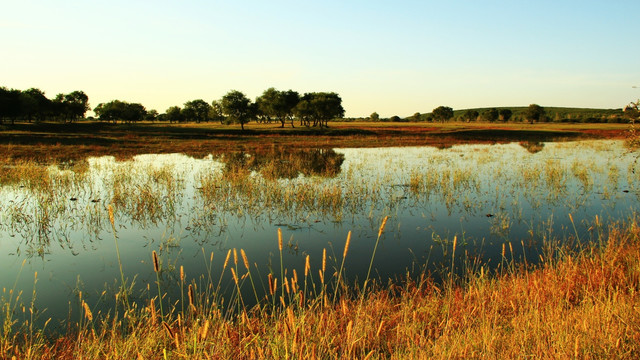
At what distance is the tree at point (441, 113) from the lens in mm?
165250

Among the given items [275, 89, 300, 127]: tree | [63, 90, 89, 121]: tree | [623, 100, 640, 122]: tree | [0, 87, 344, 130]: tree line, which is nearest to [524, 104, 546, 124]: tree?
[0, 87, 344, 130]: tree line

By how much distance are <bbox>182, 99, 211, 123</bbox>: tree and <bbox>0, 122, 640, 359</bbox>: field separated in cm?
13598

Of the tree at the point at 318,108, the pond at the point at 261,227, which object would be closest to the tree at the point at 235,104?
the tree at the point at 318,108

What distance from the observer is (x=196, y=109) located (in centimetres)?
15400

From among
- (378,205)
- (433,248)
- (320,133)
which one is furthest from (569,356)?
(320,133)

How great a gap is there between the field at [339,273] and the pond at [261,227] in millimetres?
89

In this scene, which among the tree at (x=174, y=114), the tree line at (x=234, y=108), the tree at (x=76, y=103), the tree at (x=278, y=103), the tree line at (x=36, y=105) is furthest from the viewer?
the tree at (x=174, y=114)

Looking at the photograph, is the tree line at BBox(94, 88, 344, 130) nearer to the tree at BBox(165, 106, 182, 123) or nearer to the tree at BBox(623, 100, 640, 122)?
the tree at BBox(165, 106, 182, 123)

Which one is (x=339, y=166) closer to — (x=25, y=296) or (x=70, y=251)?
(x=70, y=251)

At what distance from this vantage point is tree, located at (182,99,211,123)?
153375 mm

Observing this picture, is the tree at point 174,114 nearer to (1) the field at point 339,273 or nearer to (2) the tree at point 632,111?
(1) the field at point 339,273

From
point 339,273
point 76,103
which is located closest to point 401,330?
point 339,273

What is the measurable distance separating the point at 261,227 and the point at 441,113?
552 ft

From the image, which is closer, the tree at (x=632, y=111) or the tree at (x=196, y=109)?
the tree at (x=632, y=111)
